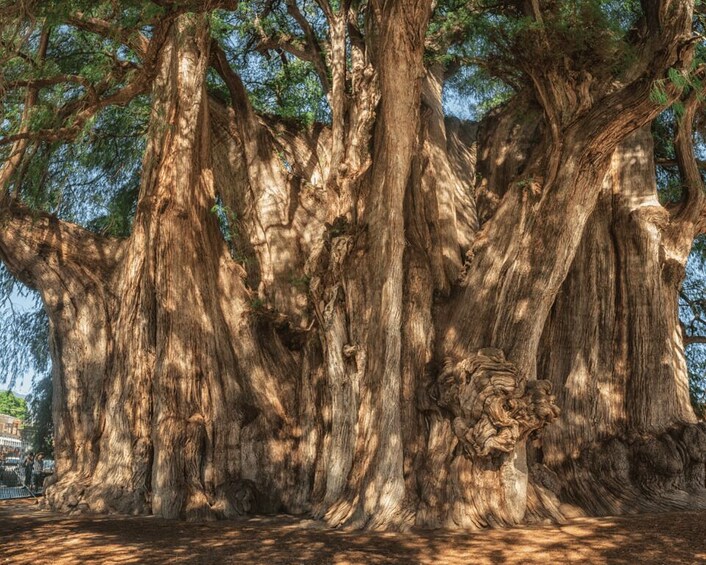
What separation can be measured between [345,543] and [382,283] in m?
2.56

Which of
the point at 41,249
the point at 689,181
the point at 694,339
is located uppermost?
the point at 689,181

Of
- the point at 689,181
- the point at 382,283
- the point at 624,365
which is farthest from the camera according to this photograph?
the point at 689,181

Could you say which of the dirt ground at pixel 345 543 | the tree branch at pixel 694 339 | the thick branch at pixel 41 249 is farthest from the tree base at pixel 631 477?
the thick branch at pixel 41 249

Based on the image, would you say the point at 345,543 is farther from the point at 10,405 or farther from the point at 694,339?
the point at 10,405

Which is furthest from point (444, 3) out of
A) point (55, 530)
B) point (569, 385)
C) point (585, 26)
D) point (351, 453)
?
point (55, 530)

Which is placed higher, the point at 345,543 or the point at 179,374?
the point at 179,374

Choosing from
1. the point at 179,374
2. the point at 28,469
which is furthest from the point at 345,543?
the point at 28,469

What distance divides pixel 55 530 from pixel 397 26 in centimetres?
568

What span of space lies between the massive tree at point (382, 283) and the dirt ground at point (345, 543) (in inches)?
21.1

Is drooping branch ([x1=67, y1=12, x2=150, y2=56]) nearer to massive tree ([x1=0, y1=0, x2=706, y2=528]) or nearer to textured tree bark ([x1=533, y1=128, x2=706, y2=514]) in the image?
massive tree ([x1=0, y1=0, x2=706, y2=528])

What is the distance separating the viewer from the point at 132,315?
798 cm

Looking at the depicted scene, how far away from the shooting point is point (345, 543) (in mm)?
5395

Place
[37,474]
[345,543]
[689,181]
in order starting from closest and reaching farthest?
[345,543] < [689,181] < [37,474]

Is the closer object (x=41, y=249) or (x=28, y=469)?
(x=41, y=249)
